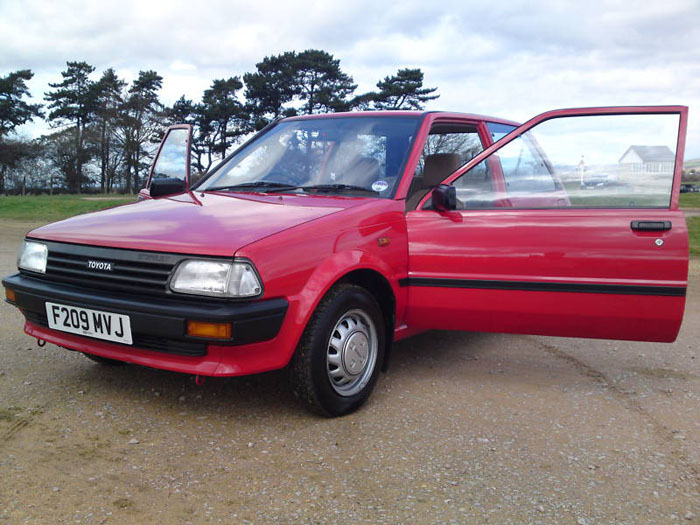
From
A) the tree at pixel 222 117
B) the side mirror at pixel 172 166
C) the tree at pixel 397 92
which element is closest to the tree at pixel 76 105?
the tree at pixel 222 117

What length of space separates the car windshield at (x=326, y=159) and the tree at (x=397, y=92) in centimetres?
3745

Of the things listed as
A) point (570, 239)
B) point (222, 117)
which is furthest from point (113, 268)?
point (222, 117)

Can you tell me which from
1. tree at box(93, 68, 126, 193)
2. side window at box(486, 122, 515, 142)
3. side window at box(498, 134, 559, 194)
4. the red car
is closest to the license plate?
the red car

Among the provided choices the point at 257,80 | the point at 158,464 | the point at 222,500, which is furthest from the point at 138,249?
the point at 257,80

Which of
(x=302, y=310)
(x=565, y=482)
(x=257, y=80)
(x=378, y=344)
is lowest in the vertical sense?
(x=565, y=482)

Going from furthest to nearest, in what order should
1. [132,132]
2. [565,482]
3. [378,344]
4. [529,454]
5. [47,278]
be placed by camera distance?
[132,132], [378,344], [47,278], [529,454], [565,482]

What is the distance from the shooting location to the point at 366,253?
10.6 ft

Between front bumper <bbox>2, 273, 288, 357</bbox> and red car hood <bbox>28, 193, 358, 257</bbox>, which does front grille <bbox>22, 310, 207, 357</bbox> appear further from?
red car hood <bbox>28, 193, 358, 257</bbox>

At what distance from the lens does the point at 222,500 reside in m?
2.35

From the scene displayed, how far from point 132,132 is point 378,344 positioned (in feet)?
151

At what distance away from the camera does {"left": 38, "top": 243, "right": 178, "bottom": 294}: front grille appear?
2.76 meters

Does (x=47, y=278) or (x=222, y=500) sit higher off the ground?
(x=47, y=278)

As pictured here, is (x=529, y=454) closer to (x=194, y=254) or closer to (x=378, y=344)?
(x=378, y=344)

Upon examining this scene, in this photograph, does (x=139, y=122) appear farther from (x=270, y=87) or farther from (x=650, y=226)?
(x=650, y=226)
